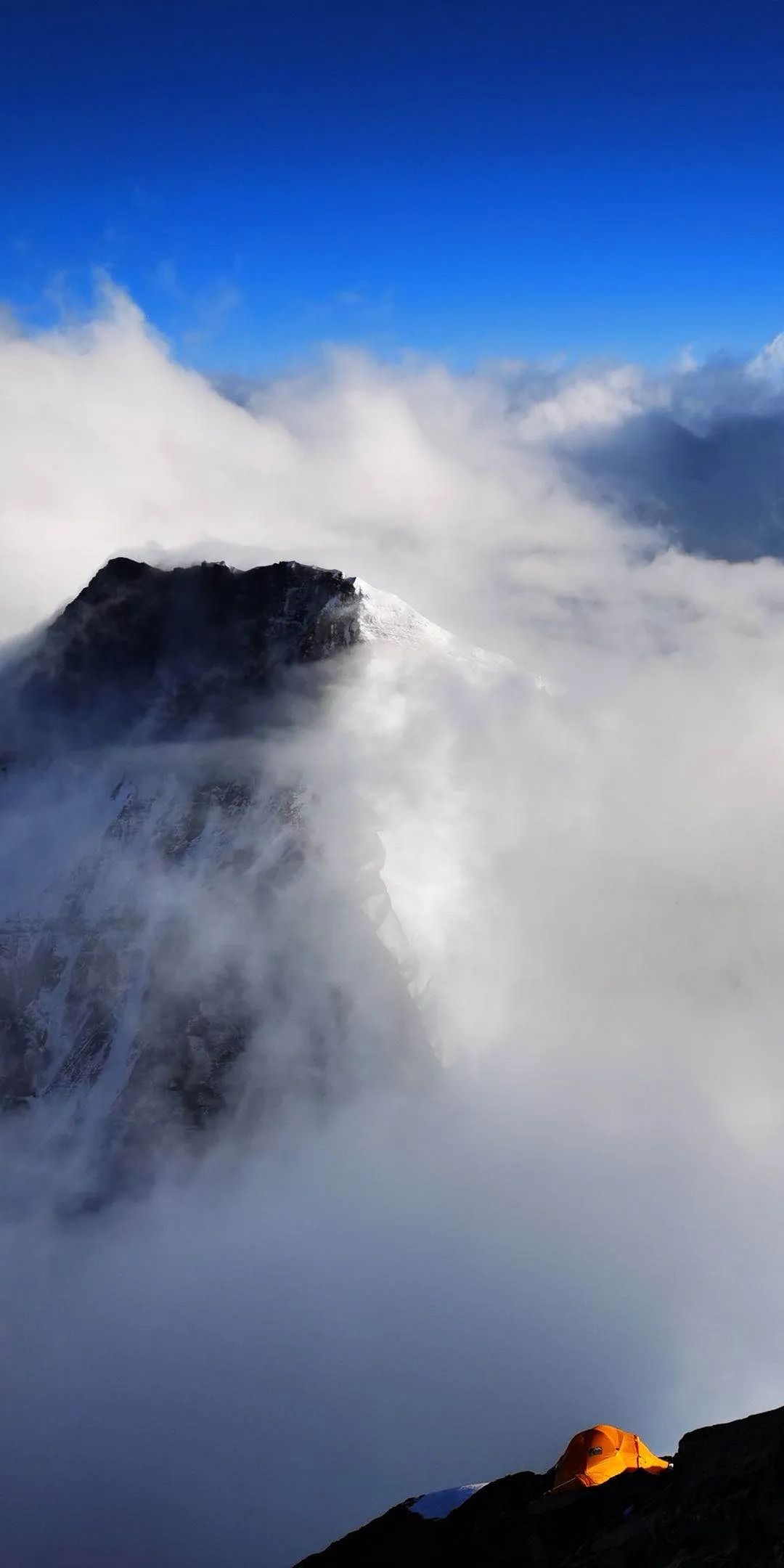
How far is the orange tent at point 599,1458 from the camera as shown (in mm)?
56906

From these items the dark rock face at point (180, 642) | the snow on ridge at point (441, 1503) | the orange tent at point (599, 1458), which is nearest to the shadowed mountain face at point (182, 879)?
the dark rock face at point (180, 642)

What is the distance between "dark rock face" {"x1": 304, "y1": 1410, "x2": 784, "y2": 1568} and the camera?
31.1 m

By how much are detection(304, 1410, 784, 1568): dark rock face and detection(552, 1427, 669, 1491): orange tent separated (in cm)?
982

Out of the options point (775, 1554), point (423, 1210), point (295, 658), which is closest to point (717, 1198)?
point (423, 1210)

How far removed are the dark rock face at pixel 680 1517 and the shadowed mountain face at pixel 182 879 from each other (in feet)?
431

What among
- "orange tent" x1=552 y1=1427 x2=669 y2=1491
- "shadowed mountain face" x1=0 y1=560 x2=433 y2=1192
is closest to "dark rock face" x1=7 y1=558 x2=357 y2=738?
"shadowed mountain face" x1=0 y1=560 x2=433 y2=1192

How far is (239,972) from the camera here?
586 feet

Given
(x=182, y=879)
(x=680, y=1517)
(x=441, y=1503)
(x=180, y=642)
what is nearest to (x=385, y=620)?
(x=180, y=642)

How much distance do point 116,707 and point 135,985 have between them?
5458 cm

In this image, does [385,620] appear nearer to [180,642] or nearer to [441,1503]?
[180,642]

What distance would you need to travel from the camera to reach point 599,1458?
5922 centimetres

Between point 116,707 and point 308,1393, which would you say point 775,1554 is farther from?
point 116,707

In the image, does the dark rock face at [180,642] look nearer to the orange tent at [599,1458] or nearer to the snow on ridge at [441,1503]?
the snow on ridge at [441,1503]

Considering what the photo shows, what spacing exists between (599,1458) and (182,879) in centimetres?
13655
